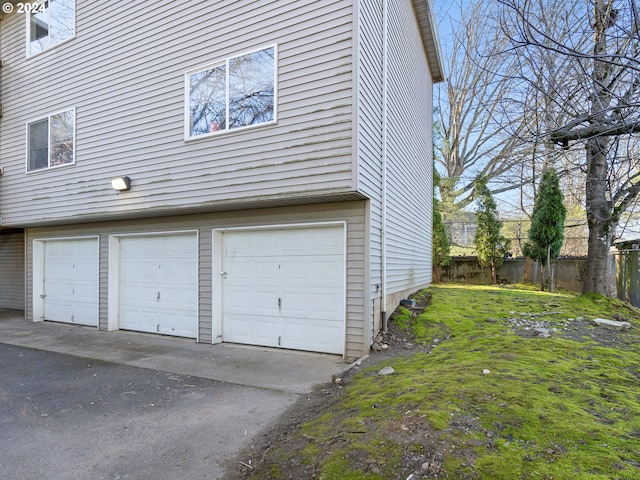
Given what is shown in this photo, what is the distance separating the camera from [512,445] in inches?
93.0

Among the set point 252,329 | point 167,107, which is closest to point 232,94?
point 167,107

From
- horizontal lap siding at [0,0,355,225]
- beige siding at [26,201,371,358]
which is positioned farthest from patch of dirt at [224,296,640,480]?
horizontal lap siding at [0,0,355,225]

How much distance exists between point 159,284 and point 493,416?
269 inches

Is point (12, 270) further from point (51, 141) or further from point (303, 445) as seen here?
point (303, 445)

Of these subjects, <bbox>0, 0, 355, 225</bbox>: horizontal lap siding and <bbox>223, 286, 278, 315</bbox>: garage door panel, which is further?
<bbox>223, 286, 278, 315</bbox>: garage door panel

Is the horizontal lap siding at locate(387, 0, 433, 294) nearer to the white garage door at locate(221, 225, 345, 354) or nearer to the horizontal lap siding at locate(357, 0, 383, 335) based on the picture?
the horizontal lap siding at locate(357, 0, 383, 335)

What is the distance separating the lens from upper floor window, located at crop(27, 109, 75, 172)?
8172 millimetres

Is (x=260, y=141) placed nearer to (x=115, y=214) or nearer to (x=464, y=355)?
(x=115, y=214)

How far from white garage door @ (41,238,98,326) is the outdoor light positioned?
2272 mm

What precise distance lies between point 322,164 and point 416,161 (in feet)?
18.1

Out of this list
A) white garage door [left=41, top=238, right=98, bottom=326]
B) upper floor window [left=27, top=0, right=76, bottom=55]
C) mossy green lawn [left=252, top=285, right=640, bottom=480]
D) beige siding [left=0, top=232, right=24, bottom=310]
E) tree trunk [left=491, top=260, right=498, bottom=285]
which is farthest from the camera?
tree trunk [left=491, top=260, right=498, bottom=285]

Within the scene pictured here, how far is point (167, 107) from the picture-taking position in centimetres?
Result: 673

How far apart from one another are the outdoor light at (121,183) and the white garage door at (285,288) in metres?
2.14

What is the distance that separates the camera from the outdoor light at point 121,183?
7062 millimetres
